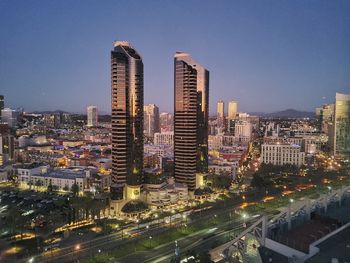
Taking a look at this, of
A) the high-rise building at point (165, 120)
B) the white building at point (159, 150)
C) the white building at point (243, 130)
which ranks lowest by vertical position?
the white building at point (159, 150)

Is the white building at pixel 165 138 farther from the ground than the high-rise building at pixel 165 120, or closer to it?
closer to it

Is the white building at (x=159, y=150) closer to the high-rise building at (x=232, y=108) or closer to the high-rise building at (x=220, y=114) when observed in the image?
the high-rise building at (x=220, y=114)

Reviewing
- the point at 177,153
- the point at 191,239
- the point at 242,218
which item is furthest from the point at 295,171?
the point at 191,239

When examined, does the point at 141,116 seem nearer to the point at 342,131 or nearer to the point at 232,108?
the point at 342,131

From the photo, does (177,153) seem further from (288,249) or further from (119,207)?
(288,249)

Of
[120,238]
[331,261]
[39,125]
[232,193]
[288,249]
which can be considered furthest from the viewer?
[39,125]

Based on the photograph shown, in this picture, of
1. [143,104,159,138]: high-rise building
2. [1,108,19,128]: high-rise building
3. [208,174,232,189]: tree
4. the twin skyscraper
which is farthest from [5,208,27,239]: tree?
[143,104,159,138]: high-rise building

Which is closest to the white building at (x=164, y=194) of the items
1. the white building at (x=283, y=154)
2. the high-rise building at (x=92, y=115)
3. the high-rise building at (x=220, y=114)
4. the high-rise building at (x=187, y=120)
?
the high-rise building at (x=187, y=120)

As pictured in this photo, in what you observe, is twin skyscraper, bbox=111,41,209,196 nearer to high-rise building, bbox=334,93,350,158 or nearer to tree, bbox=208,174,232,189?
tree, bbox=208,174,232,189
